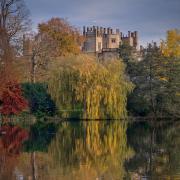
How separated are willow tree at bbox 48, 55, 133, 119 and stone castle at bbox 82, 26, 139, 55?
103ft

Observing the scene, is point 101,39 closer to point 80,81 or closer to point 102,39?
point 102,39

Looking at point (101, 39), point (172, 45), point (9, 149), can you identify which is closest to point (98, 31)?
point (101, 39)

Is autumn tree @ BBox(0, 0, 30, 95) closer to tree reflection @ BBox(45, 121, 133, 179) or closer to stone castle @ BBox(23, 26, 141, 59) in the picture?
tree reflection @ BBox(45, 121, 133, 179)

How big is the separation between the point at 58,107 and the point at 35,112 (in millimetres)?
2893

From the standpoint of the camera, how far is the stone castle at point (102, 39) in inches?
3194

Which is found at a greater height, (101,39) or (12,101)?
(101,39)

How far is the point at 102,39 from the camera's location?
83.8 metres

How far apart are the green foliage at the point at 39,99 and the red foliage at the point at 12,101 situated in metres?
3.01

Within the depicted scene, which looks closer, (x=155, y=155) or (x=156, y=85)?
(x=155, y=155)

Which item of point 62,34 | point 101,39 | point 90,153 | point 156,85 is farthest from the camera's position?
point 101,39

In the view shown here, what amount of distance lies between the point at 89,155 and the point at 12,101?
23.2 metres

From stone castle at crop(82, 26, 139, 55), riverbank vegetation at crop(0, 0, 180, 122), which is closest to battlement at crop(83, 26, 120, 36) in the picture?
stone castle at crop(82, 26, 139, 55)

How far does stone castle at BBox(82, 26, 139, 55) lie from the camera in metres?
81.1

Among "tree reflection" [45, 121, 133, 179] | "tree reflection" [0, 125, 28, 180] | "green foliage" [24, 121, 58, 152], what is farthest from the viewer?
"green foliage" [24, 121, 58, 152]
